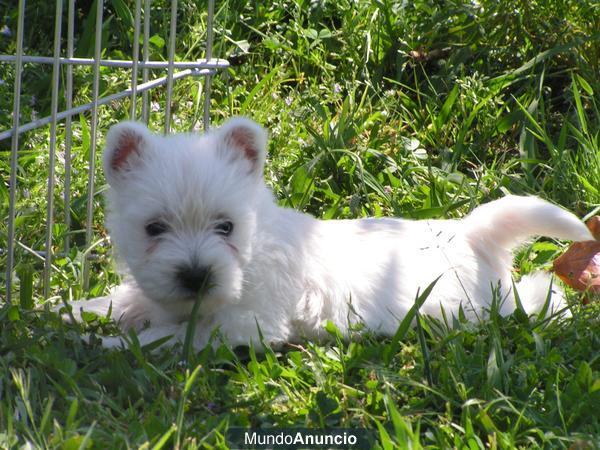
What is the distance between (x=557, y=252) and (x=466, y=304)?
107 centimetres

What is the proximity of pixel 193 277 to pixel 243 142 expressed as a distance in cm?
61

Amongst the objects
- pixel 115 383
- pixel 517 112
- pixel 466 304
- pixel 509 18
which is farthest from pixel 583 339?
pixel 509 18

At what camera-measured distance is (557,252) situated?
4672mm

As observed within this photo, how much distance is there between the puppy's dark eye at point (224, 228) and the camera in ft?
10.9

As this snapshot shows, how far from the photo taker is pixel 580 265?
4273mm

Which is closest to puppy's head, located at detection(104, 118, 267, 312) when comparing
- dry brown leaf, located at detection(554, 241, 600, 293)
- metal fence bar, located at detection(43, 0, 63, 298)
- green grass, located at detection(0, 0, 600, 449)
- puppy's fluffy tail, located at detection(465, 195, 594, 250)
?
green grass, located at detection(0, 0, 600, 449)

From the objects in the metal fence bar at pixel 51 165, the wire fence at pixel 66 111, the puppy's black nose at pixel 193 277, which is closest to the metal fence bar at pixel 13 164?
the wire fence at pixel 66 111

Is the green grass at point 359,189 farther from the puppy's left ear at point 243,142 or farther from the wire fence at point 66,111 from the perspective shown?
the puppy's left ear at point 243,142

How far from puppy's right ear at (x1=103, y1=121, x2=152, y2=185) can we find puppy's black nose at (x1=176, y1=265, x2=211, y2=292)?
1.63 ft

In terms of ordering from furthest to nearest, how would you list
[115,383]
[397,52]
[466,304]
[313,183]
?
[397,52] < [313,183] < [466,304] < [115,383]

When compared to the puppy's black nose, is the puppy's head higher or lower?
higher

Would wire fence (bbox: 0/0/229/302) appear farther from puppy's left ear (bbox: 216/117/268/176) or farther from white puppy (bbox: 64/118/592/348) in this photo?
puppy's left ear (bbox: 216/117/268/176)

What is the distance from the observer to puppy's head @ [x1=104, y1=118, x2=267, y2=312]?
10.6ft

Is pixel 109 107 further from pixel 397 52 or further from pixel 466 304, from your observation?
pixel 466 304
